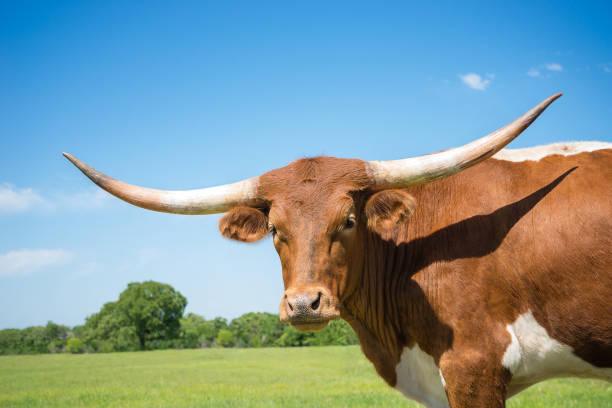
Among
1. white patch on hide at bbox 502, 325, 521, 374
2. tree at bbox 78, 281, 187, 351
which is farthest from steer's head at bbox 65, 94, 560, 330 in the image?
tree at bbox 78, 281, 187, 351

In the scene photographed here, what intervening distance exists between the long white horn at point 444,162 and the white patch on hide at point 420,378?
163cm

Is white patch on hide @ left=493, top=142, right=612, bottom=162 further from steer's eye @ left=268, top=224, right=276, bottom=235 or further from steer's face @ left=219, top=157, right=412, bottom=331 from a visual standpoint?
steer's eye @ left=268, top=224, right=276, bottom=235

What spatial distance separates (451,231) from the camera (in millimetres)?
4512

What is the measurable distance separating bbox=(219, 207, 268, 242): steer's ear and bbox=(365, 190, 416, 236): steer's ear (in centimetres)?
103

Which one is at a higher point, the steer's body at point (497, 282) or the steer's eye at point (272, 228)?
the steer's eye at point (272, 228)

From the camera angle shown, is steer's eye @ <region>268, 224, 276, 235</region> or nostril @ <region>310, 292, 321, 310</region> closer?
nostril @ <region>310, 292, 321, 310</region>

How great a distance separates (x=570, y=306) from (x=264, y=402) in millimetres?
8898

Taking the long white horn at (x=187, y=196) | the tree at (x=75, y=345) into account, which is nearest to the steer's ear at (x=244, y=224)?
the long white horn at (x=187, y=196)

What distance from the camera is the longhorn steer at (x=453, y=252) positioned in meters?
4.06

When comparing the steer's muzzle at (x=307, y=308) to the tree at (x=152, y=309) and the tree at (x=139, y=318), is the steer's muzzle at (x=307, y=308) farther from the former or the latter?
the tree at (x=152, y=309)

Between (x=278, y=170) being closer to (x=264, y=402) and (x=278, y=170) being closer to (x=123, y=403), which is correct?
(x=264, y=402)

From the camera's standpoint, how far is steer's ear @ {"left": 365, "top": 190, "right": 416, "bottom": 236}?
429cm

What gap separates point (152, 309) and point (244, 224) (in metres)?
103

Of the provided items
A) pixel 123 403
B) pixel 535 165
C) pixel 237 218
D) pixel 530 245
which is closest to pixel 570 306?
pixel 530 245
